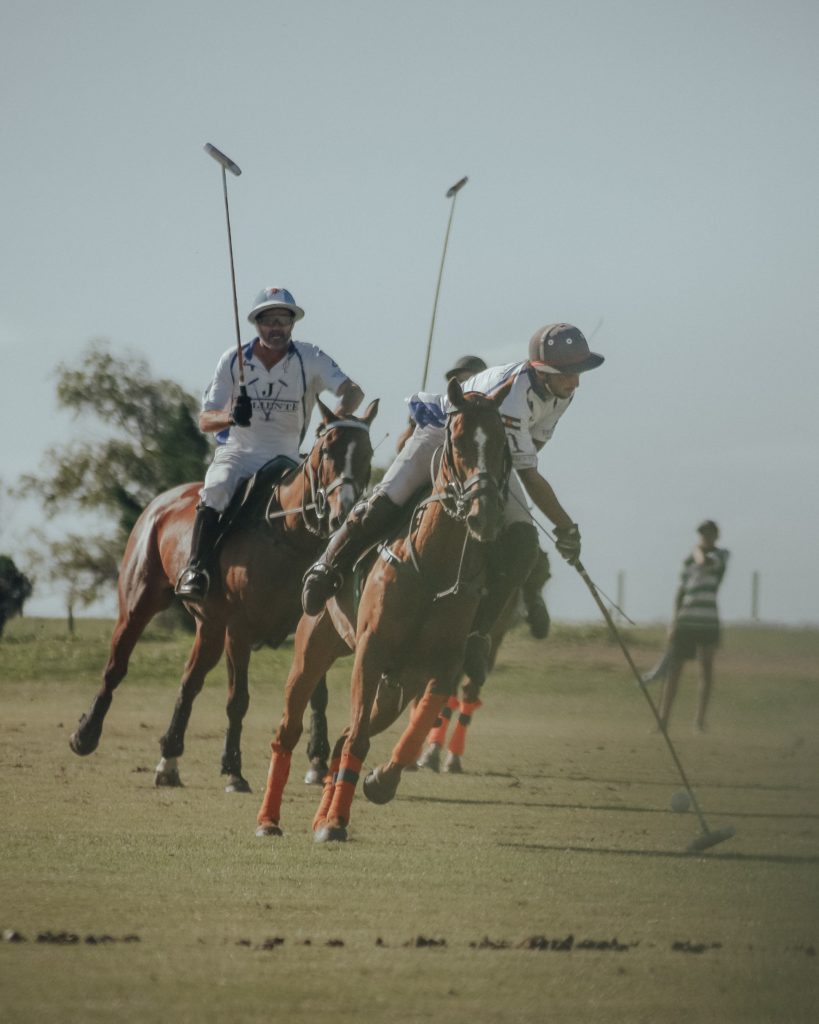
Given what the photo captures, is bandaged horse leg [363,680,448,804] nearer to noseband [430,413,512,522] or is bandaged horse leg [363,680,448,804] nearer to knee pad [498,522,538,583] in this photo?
noseband [430,413,512,522]

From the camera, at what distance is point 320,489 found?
12.3 meters

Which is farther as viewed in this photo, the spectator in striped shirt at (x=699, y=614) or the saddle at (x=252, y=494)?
the spectator in striped shirt at (x=699, y=614)

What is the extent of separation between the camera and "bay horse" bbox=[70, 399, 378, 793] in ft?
40.0

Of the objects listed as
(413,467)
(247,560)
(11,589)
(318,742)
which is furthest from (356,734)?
(11,589)

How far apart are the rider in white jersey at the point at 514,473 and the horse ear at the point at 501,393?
0.13 m

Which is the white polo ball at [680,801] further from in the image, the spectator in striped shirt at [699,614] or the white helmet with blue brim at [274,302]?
the spectator in striped shirt at [699,614]

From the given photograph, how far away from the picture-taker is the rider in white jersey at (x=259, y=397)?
1343 cm

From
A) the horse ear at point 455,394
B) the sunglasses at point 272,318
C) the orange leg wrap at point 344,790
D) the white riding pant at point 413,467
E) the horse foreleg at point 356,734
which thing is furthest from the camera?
the sunglasses at point 272,318

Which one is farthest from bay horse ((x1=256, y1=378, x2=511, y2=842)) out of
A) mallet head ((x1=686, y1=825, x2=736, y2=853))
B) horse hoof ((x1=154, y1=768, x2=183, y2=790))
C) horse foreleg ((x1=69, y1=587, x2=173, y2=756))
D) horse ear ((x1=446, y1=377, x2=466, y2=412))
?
horse foreleg ((x1=69, y1=587, x2=173, y2=756))

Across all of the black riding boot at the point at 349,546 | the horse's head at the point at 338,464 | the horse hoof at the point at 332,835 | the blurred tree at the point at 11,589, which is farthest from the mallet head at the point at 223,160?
the blurred tree at the point at 11,589

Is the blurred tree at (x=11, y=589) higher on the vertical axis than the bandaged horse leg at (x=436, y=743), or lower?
lower

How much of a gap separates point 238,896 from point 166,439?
179 ft

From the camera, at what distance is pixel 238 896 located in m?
8.43

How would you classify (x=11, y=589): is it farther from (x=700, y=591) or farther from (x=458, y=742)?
(x=458, y=742)
